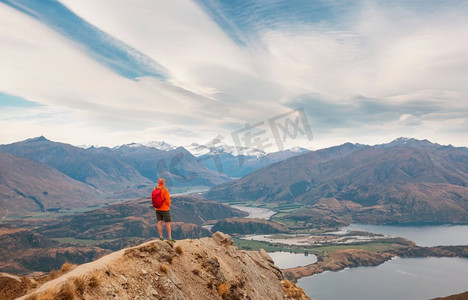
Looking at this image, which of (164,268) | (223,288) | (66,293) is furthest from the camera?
(223,288)

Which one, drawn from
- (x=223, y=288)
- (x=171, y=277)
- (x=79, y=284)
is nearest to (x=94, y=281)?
(x=79, y=284)

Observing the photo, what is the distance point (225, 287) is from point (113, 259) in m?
8.53

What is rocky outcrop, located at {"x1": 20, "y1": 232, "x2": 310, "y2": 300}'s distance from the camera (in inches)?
669

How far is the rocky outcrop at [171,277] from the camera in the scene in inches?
669

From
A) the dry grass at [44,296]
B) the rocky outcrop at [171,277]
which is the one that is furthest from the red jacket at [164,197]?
the dry grass at [44,296]

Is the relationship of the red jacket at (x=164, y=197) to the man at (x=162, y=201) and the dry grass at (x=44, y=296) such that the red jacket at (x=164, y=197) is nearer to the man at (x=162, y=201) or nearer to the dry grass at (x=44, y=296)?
the man at (x=162, y=201)

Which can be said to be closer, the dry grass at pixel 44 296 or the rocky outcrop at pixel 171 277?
the dry grass at pixel 44 296

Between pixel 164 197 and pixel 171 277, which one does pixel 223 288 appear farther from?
pixel 164 197

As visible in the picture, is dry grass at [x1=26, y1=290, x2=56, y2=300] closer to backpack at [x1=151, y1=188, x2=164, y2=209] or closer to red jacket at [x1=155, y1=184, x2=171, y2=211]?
backpack at [x1=151, y1=188, x2=164, y2=209]

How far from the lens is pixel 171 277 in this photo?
2169 cm

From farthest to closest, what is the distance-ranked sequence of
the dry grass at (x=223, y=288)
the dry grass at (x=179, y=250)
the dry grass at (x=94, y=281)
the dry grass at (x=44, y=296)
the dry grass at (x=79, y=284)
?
the dry grass at (x=179, y=250)
the dry grass at (x=223, y=288)
the dry grass at (x=94, y=281)
the dry grass at (x=79, y=284)
the dry grass at (x=44, y=296)

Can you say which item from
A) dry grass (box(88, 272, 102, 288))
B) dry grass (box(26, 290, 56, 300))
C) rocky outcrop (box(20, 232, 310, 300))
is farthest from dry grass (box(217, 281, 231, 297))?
dry grass (box(26, 290, 56, 300))

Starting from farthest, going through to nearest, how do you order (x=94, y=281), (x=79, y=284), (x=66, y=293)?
(x=94, y=281) < (x=79, y=284) < (x=66, y=293)

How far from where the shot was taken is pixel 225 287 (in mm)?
24578
